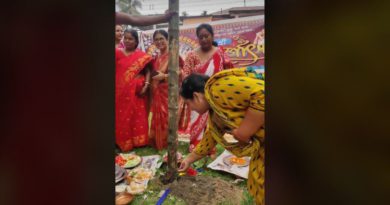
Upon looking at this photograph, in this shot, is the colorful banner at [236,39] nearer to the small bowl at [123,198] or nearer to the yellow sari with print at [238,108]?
the yellow sari with print at [238,108]

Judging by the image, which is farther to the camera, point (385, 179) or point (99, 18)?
point (99, 18)

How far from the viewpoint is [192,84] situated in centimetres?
90

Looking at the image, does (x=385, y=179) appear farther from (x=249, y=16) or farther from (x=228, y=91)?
(x=249, y=16)

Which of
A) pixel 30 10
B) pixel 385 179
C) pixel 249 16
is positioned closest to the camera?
pixel 385 179

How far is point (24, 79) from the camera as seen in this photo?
2.29 ft

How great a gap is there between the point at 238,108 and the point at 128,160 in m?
A: 0.45

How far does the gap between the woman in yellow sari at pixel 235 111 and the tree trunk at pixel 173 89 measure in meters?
0.03

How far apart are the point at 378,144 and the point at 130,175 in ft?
2.47

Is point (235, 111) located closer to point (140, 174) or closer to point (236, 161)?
point (236, 161)

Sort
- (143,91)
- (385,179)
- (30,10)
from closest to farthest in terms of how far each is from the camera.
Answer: (385,179) → (30,10) → (143,91)

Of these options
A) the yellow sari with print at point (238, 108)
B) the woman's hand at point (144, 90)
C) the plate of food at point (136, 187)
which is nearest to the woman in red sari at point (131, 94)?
the woman's hand at point (144, 90)

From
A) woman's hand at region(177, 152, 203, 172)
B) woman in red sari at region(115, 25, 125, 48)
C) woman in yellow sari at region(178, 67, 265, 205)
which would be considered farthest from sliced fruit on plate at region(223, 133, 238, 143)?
woman in red sari at region(115, 25, 125, 48)

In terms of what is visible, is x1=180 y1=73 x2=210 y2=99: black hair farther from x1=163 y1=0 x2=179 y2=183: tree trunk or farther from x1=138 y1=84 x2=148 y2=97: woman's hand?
x1=138 y1=84 x2=148 y2=97: woman's hand

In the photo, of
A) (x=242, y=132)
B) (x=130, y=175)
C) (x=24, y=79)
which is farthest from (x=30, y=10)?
(x=242, y=132)
